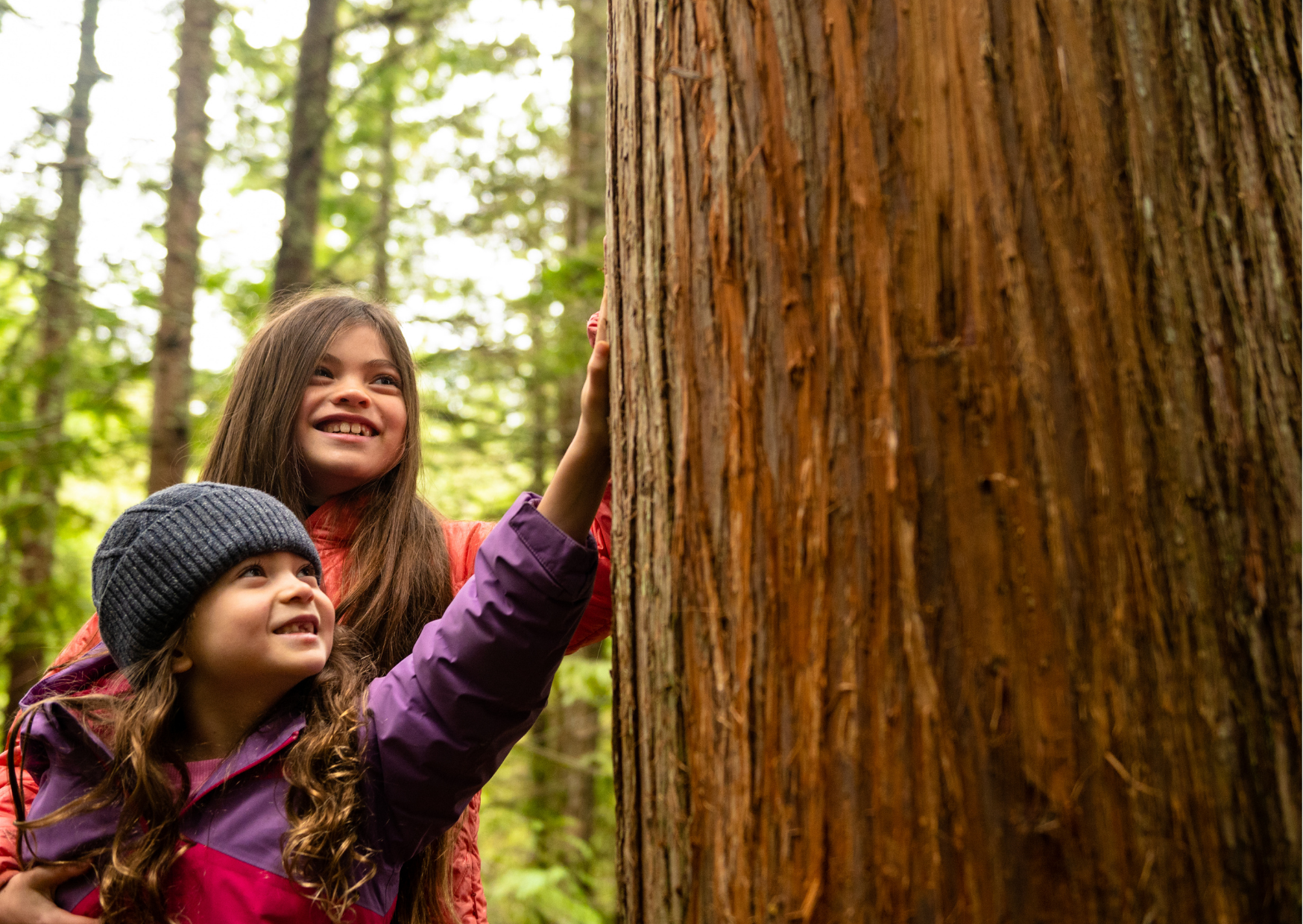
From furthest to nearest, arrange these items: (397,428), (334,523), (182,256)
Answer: (182,256) < (397,428) < (334,523)

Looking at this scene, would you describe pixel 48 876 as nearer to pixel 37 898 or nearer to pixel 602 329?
pixel 37 898

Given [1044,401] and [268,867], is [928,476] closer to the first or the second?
[1044,401]

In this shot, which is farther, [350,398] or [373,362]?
[373,362]

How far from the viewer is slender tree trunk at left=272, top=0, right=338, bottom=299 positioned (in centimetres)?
552

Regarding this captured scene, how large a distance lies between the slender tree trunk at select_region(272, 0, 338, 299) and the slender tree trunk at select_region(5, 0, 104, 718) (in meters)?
1.33

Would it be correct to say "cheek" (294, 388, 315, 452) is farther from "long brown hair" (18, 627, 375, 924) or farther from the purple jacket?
the purple jacket

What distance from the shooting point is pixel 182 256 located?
5652 millimetres

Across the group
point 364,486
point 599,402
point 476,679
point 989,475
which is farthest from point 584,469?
point 364,486

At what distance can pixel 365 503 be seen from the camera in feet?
8.32

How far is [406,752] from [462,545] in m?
0.94

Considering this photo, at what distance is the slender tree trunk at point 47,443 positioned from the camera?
235 inches

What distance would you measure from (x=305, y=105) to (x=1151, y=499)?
6.15 m

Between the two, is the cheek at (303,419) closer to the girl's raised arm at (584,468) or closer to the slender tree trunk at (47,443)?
the girl's raised arm at (584,468)

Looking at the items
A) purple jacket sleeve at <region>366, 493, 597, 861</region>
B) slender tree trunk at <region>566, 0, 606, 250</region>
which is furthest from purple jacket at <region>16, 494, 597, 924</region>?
slender tree trunk at <region>566, 0, 606, 250</region>
